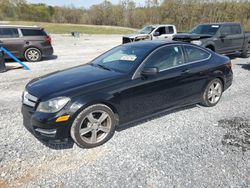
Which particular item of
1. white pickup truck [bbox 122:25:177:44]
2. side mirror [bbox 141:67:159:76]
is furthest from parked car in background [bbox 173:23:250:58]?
side mirror [bbox 141:67:159:76]

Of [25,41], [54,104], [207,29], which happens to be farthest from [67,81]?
[207,29]

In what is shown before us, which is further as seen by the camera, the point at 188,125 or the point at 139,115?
the point at 188,125

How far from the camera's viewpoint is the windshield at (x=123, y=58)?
11.6 feet

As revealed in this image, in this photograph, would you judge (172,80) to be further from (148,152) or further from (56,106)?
(56,106)

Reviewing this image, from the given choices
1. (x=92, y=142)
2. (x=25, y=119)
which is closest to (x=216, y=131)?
(x=92, y=142)

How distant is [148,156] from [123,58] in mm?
1871

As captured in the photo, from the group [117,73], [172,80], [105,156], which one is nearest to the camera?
[105,156]

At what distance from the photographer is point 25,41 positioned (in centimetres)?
953

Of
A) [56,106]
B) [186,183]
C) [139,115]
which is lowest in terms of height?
[186,183]

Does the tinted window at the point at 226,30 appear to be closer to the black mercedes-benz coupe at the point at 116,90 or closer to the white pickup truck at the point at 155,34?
the white pickup truck at the point at 155,34

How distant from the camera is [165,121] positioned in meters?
3.91

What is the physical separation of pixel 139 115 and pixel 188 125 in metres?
1.01

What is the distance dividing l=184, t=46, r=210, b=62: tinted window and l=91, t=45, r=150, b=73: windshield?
98 centimetres

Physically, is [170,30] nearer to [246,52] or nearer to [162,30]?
[162,30]
